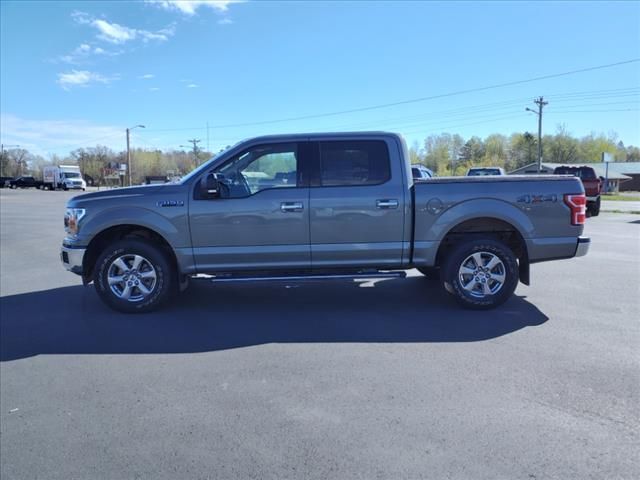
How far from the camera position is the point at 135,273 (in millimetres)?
5750

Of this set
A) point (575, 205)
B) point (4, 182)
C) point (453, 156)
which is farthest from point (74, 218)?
point (453, 156)

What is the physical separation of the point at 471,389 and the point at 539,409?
0.49m

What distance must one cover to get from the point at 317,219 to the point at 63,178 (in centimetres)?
6535

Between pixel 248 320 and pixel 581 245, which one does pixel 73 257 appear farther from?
pixel 581 245

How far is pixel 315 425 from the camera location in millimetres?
3189

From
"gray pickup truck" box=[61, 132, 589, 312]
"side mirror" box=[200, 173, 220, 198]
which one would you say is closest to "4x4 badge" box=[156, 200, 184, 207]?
"gray pickup truck" box=[61, 132, 589, 312]

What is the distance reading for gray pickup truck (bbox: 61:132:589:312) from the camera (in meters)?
5.62

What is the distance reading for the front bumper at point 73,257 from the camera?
5.66 m

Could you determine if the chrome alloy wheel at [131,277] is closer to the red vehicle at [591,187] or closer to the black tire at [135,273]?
the black tire at [135,273]

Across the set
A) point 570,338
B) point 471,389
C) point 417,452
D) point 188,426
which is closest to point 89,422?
point 188,426

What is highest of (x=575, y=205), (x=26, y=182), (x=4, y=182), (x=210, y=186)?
(x=4, y=182)

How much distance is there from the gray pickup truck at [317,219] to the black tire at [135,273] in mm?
12

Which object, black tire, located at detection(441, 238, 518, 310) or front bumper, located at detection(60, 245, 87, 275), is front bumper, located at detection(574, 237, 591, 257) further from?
front bumper, located at detection(60, 245, 87, 275)

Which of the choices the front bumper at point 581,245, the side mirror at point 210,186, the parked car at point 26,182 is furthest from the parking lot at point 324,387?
the parked car at point 26,182
